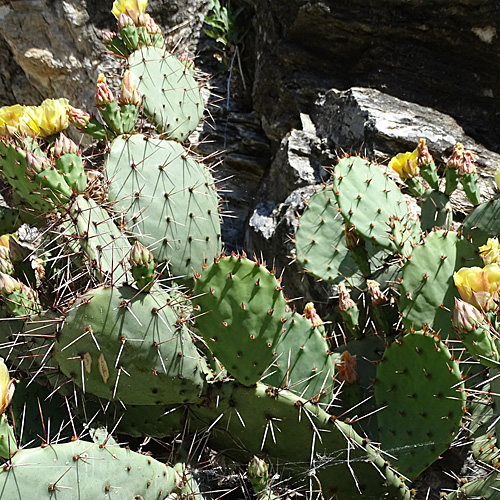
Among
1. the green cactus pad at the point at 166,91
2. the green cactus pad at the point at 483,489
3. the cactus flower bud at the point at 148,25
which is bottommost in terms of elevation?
the green cactus pad at the point at 483,489

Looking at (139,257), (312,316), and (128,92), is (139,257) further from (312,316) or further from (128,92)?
(128,92)

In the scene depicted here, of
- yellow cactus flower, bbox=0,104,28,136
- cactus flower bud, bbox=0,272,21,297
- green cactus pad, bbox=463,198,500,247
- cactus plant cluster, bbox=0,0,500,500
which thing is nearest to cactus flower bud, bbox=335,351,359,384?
cactus plant cluster, bbox=0,0,500,500

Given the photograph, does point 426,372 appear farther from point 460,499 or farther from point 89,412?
point 89,412

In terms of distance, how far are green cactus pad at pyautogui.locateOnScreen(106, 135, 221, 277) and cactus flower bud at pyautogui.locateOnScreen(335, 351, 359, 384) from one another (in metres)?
0.53

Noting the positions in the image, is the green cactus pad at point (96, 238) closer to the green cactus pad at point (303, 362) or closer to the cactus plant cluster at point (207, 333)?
the cactus plant cluster at point (207, 333)

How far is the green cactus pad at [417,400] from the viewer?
1.74 m

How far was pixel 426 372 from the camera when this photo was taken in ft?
5.79

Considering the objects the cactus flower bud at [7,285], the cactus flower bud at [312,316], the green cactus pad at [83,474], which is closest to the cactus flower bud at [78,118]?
the cactus flower bud at [7,285]

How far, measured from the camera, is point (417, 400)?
1.80m

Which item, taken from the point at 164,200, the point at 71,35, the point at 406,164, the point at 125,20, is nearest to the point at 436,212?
the point at 406,164

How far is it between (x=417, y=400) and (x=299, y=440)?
0.35 m

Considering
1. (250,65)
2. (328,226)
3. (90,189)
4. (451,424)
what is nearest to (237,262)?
(90,189)

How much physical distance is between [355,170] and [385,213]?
18cm

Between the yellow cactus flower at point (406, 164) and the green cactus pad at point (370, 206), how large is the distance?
160 millimetres
